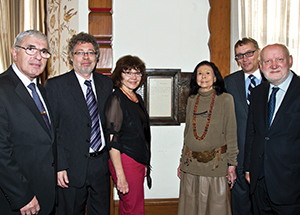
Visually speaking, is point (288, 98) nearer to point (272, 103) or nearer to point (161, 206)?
point (272, 103)

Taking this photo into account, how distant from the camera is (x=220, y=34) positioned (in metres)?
2.85

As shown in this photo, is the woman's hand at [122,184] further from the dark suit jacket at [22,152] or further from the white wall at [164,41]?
the white wall at [164,41]

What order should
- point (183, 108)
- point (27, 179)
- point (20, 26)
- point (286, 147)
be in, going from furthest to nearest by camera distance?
1. point (183, 108)
2. point (20, 26)
3. point (286, 147)
4. point (27, 179)

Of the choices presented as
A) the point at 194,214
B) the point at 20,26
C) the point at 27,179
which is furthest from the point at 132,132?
the point at 20,26

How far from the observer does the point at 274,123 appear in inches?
70.8

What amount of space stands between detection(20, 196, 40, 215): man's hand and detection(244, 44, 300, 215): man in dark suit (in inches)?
66.2

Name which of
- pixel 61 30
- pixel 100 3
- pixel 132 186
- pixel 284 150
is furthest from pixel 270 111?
pixel 61 30

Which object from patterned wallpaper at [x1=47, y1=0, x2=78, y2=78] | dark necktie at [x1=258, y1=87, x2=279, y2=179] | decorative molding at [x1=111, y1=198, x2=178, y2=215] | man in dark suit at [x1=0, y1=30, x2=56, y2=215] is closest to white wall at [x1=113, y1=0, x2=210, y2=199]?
decorative molding at [x1=111, y1=198, x2=178, y2=215]

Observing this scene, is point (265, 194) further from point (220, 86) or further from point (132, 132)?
point (132, 132)

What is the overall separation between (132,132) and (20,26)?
1.87m

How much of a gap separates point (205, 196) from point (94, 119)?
1259 millimetres

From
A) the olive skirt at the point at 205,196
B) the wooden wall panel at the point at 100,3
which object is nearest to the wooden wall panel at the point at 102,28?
the wooden wall panel at the point at 100,3

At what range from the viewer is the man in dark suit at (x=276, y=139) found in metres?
1.74

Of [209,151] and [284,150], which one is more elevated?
[284,150]
